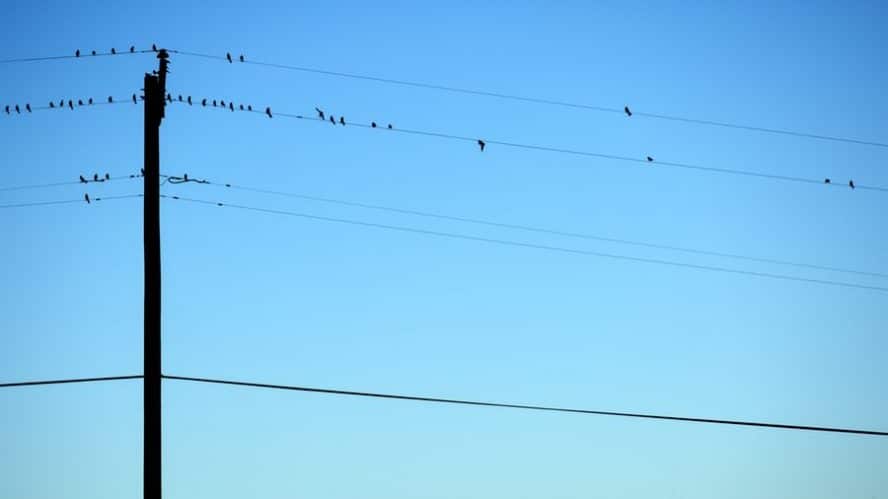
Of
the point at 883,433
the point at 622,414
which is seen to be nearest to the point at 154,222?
the point at 622,414

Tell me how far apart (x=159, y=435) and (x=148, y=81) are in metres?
6.23

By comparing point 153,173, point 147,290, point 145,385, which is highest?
point 153,173

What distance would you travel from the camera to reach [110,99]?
23234 mm

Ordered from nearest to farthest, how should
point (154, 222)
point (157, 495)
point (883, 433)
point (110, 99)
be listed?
point (157, 495) < point (154, 222) < point (110, 99) < point (883, 433)

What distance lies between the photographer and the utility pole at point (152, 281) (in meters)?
20.3

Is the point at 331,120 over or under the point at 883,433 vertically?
over

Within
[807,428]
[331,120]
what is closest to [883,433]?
[807,428]

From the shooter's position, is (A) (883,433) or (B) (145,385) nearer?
(B) (145,385)

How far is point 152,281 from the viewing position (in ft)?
69.6

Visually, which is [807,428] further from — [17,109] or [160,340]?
[17,109]

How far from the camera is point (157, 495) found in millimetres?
20203

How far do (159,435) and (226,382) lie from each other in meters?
2.32

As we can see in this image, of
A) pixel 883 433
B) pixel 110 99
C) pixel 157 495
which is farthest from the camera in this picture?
pixel 883 433

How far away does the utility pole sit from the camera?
20.3 meters
